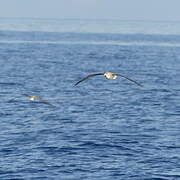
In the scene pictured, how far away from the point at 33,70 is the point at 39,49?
57138 mm

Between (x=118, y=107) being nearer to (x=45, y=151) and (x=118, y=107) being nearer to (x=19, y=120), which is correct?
(x=19, y=120)

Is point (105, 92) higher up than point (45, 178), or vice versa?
point (105, 92)

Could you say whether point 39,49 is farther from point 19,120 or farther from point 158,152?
point 158,152

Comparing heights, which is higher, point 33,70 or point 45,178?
point 33,70

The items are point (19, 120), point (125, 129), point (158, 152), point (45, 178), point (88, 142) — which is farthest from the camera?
point (19, 120)

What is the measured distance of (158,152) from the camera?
61.0 meters

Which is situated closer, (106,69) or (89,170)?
(89,170)

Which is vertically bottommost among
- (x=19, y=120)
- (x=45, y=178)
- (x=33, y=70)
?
(x=45, y=178)

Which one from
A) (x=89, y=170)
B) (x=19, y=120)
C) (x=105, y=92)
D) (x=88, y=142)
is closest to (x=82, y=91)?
(x=105, y=92)

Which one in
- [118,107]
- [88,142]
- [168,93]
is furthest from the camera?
[168,93]

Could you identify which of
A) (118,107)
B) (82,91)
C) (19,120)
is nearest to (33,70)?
(82,91)

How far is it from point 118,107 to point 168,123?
12.1 meters

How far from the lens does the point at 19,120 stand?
76.8 meters

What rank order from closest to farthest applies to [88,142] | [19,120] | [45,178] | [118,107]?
[45,178] < [88,142] < [19,120] < [118,107]
